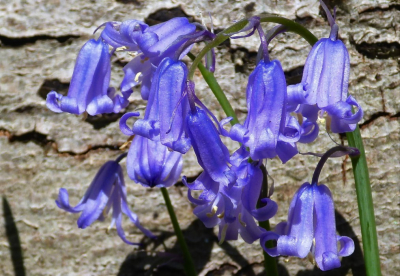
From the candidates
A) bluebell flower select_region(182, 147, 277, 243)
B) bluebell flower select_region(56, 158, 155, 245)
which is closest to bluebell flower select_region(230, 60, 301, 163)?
bluebell flower select_region(182, 147, 277, 243)

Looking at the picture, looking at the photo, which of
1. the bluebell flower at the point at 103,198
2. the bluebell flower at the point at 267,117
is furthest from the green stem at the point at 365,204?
the bluebell flower at the point at 103,198

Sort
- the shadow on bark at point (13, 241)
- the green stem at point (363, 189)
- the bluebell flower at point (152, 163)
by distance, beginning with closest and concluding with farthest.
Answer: the green stem at point (363, 189) → the bluebell flower at point (152, 163) → the shadow on bark at point (13, 241)

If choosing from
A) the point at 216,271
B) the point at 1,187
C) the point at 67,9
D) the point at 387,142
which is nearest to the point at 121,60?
the point at 67,9

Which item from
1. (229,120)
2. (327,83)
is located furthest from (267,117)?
(327,83)

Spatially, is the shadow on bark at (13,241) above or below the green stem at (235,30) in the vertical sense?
below

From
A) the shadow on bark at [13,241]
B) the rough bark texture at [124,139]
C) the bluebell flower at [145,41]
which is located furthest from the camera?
the shadow on bark at [13,241]

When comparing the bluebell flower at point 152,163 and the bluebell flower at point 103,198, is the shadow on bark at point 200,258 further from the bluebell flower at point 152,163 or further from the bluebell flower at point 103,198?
the bluebell flower at point 152,163

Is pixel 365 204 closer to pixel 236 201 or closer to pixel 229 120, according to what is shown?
pixel 236 201
